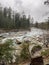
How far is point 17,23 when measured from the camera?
7506 cm

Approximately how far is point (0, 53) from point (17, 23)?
63505 mm

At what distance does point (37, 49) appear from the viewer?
62.4 feet

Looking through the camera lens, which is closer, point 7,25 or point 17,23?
point 7,25

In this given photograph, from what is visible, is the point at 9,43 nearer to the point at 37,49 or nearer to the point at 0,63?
the point at 0,63

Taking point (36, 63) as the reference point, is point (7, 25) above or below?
below

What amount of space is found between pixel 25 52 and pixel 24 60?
102 cm

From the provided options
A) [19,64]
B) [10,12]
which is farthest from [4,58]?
[10,12]

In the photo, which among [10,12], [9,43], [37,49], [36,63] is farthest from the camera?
[10,12]

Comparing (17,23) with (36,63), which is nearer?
Answer: (36,63)

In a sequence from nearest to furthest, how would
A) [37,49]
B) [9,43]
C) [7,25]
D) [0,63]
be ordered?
1. [0,63]
2. [9,43]
3. [37,49]
4. [7,25]

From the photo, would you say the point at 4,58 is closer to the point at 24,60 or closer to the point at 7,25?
the point at 24,60

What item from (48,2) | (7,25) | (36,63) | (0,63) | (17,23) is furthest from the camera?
(17,23)

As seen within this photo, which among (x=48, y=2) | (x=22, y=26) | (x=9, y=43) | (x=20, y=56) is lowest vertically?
(x=22, y=26)

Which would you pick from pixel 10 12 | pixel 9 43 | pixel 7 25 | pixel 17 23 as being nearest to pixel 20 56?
pixel 9 43
